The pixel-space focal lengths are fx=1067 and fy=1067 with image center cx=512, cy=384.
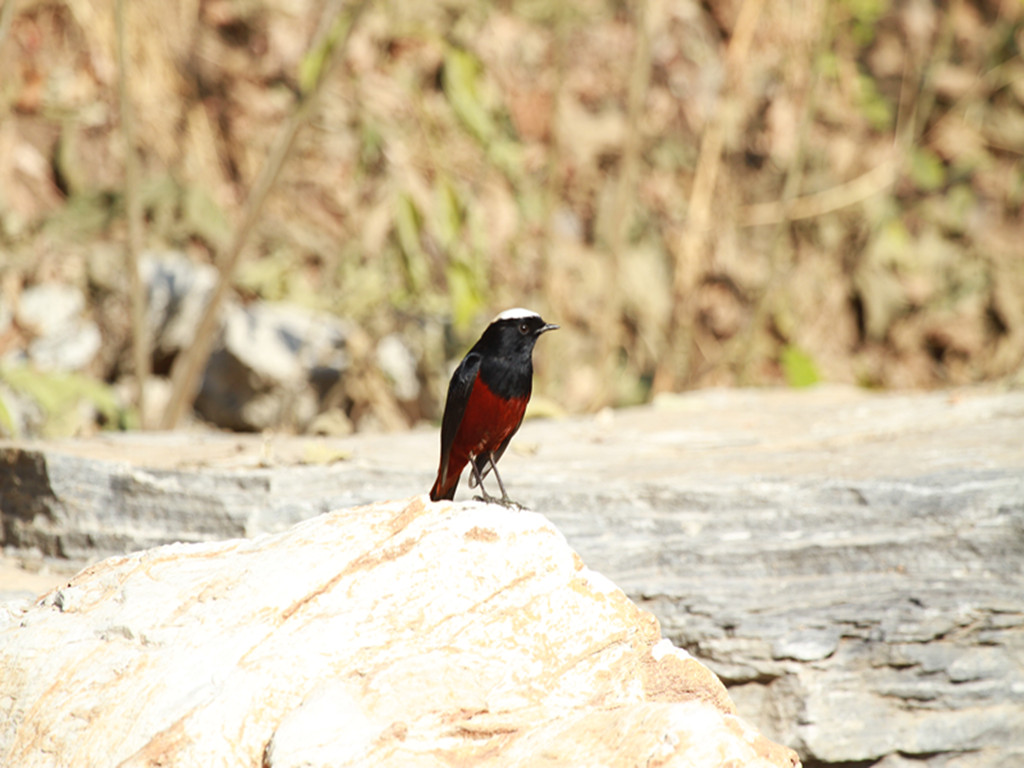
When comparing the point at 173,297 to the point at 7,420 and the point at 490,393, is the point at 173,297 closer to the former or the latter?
the point at 7,420

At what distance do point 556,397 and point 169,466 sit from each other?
3950 mm

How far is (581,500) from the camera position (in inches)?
140

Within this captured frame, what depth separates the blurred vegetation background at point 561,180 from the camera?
680 centimetres

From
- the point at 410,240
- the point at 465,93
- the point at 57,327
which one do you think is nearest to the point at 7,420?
the point at 57,327

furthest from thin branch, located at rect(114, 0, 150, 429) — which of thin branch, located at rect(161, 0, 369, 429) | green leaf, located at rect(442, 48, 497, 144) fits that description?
green leaf, located at rect(442, 48, 497, 144)

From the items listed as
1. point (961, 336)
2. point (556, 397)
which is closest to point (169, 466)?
point (556, 397)

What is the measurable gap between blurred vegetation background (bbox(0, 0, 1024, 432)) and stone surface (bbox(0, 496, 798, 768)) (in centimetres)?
270

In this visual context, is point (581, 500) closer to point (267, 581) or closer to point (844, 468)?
point (844, 468)

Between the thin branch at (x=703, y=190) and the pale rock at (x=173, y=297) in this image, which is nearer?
the pale rock at (x=173, y=297)

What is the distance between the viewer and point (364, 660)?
235 centimetres

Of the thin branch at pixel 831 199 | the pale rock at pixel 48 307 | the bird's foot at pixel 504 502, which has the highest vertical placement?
the thin branch at pixel 831 199

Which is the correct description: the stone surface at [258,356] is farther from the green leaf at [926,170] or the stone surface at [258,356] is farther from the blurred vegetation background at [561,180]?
the green leaf at [926,170]

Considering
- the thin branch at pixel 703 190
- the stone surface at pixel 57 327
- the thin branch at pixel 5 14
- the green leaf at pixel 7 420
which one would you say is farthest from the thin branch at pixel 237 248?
the thin branch at pixel 703 190

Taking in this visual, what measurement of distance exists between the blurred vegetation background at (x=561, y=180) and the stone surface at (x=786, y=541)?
62.5 inches
